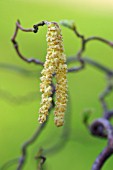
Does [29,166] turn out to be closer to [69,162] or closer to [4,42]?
[69,162]

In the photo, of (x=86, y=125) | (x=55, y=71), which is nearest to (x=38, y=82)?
(x=86, y=125)

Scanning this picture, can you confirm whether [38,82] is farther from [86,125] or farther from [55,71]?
[55,71]

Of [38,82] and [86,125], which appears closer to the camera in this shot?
[86,125]

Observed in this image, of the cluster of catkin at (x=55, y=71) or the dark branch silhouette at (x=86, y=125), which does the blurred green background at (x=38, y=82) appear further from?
the cluster of catkin at (x=55, y=71)

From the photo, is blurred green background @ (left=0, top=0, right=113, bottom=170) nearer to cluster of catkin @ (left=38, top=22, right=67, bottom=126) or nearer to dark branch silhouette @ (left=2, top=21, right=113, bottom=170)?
dark branch silhouette @ (left=2, top=21, right=113, bottom=170)

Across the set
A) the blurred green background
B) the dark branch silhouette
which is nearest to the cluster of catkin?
the dark branch silhouette

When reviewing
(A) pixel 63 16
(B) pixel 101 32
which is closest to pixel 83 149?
(B) pixel 101 32
